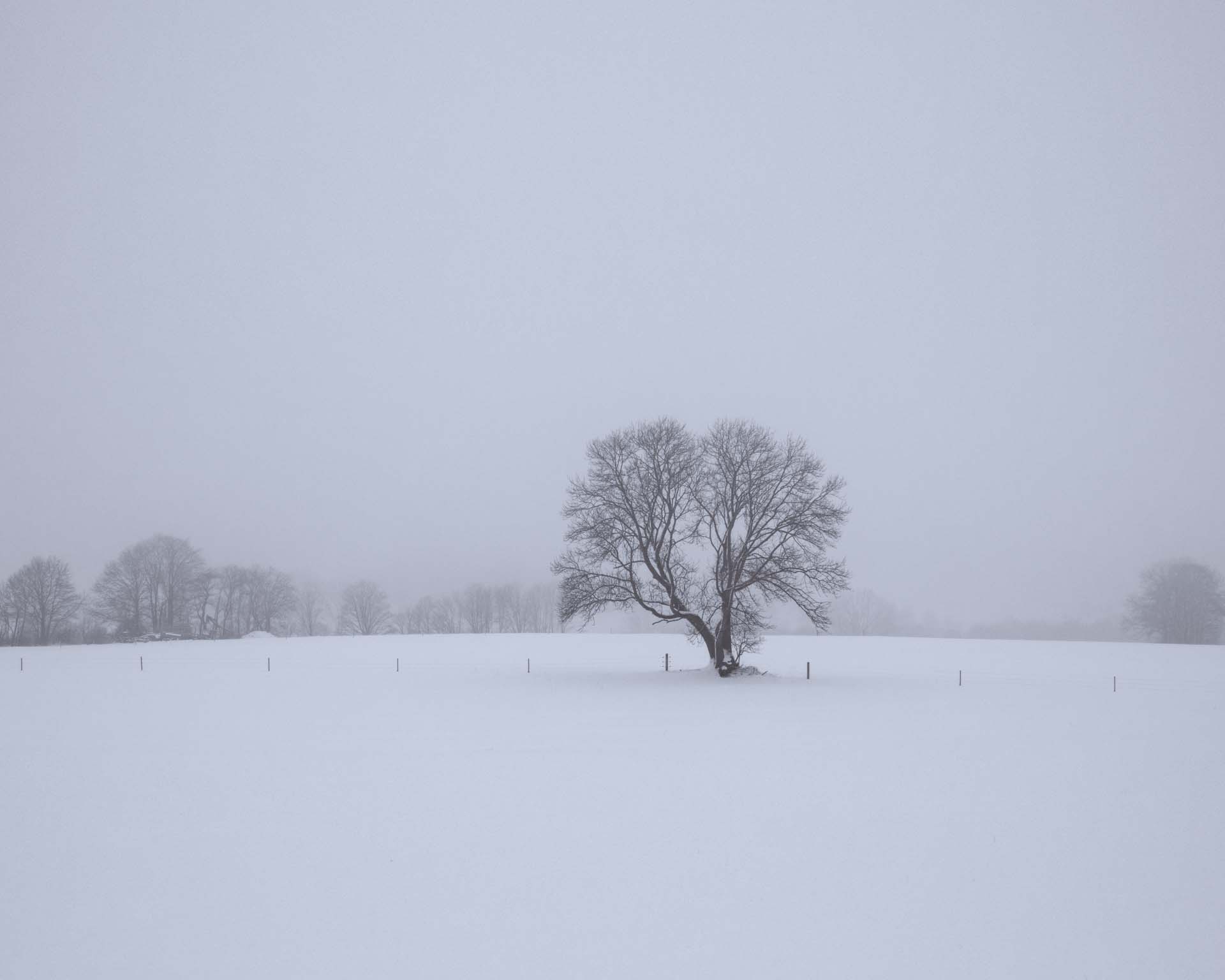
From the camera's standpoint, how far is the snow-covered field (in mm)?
8492

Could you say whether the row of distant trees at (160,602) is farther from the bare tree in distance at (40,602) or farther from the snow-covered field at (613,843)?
the snow-covered field at (613,843)

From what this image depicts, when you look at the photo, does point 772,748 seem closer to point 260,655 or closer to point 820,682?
point 820,682

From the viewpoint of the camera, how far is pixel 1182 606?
7469 cm

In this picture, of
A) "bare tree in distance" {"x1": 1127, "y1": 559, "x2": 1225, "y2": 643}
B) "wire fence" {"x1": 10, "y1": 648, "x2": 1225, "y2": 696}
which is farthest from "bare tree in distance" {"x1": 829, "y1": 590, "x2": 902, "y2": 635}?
"wire fence" {"x1": 10, "y1": 648, "x2": 1225, "y2": 696}

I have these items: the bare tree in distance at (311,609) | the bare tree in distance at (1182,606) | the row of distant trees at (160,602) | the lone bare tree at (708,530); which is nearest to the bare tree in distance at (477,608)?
the row of distant trees at (160,602)

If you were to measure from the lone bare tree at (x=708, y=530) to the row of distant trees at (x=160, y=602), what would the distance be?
216 feet

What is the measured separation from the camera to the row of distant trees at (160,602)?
8506cm

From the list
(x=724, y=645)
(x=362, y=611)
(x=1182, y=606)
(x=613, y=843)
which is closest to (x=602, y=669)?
(x=724, y=645)

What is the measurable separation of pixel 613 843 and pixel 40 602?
335 feet

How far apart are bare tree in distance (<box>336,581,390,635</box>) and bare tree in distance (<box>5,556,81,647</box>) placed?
114 ft

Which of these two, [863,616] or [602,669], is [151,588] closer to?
[602,669]

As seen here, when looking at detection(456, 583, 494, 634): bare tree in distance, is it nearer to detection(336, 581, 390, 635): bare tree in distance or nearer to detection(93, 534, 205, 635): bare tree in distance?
detection(336, 581, 390, 635): bare tree in distance

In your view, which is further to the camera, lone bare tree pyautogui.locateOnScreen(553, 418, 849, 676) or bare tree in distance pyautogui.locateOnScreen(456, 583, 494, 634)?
bare tree in distance pyautogui.locateOnScreen(456, 583, 494, 634)

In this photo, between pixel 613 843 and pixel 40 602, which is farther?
pixel 40 602
